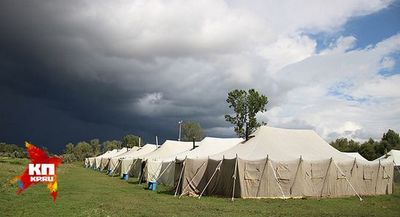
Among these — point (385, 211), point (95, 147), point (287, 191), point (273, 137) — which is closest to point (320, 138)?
point (273, 137)

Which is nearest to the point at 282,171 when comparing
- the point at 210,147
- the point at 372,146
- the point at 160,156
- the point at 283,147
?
the point at 283,147

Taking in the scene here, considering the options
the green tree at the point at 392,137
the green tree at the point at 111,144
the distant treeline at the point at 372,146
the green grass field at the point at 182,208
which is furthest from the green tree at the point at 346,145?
the green tree at the point at 111,144

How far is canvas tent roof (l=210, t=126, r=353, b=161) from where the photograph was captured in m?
27.3

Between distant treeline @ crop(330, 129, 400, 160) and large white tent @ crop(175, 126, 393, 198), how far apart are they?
1895 inches

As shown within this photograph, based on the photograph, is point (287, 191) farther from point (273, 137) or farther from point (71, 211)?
point (71, 211)

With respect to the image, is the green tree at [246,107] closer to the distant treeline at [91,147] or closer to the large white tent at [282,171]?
the large white tent at [282,171]

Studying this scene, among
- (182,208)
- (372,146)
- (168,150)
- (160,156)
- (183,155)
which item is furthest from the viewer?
(372,146)

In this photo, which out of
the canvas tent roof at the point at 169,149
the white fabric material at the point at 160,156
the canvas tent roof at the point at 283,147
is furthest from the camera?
the canvas tent roof at the point at 169,149

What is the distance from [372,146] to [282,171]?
63585mm

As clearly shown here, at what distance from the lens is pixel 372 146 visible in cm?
8200

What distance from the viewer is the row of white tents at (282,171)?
82.5ft

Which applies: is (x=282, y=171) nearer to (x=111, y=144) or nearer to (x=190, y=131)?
(x=190, y=131)

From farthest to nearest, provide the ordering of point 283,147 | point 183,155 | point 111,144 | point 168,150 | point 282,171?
1. point 111,144
2. point 168,150
3. point 183,155
4. point 283,147
5. point 282,171

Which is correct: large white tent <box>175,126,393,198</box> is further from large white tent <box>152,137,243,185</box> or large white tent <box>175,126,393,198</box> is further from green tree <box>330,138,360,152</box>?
green tree <box>330,138,360,152</box>
